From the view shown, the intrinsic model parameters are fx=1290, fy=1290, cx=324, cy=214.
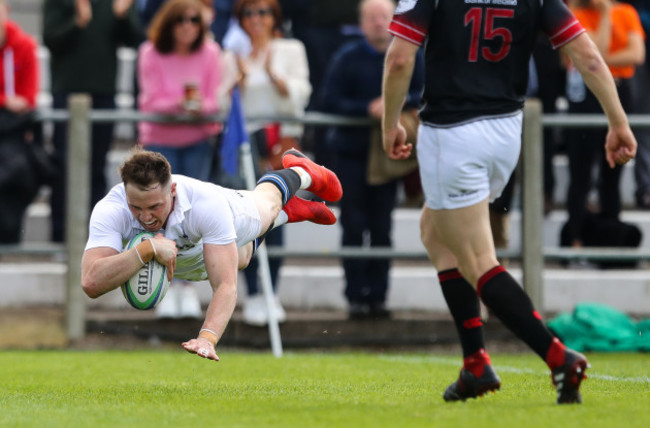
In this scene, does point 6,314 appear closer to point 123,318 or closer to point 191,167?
point 123,318

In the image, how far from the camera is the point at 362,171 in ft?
37.7

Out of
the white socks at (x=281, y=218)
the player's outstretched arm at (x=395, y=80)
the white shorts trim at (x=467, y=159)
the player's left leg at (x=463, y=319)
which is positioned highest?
the player's outstretched arm at (x=395, y=80)

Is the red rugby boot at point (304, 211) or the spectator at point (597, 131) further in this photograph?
the spectator at point (597, 131)

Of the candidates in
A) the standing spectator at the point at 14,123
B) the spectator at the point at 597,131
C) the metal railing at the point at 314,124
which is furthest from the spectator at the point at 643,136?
the standing spectator at the point at 14,123

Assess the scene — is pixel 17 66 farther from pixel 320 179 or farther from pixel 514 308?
pixel 514 308

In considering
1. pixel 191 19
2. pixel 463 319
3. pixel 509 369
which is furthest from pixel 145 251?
pixel 191 19

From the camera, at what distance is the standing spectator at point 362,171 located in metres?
11.5

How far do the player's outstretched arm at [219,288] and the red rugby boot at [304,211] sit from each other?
5.14 ft

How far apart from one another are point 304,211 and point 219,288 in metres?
1.87

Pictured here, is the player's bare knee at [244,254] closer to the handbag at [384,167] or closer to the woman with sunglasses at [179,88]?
the handbag at [384,167]

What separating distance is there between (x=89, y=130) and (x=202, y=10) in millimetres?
1493

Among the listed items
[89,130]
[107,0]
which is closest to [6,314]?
[89,130]

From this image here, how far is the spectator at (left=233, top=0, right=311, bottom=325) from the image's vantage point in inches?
460

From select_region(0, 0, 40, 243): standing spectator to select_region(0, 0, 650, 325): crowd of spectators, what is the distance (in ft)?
0.06
